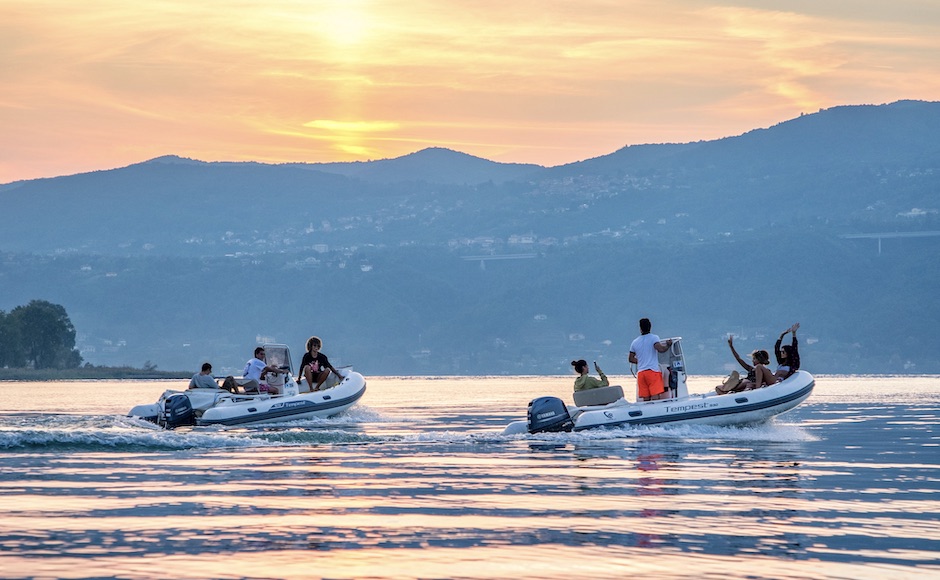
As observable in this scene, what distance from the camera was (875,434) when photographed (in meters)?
30.5

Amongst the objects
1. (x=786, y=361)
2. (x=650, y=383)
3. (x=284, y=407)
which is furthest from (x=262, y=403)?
(x=786, y=361)

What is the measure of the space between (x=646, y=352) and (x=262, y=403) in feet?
31.7

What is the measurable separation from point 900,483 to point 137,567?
35.3 feet

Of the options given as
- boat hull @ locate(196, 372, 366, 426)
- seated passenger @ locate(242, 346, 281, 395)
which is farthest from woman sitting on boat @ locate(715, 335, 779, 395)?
seated passenger @ locate(242, 346, 281, 395)

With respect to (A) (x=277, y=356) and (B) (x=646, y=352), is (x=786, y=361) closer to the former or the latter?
(B) (x=646, y=352)

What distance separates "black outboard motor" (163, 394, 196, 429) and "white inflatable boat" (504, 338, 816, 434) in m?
7.37

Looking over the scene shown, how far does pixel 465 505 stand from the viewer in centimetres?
1625

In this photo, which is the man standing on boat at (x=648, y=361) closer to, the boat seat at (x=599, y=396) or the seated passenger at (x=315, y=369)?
the boat seat at (x=599, y=396)

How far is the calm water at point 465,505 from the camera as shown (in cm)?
1228

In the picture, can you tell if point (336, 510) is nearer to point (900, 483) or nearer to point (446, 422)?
point (900, 483)

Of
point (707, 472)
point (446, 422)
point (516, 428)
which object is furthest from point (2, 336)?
point (707, 472)

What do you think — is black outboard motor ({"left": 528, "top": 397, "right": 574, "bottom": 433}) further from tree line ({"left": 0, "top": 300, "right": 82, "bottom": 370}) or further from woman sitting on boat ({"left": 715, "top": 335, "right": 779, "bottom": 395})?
tree line ({"left": 0, "top": 300, "right": 82, "bottom": 370})

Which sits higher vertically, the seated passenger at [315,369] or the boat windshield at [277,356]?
the boat windshield at [277,356]

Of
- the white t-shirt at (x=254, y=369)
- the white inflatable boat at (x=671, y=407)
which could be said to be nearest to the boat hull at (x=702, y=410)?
the white inflatable boat at (x=671, y=407)
